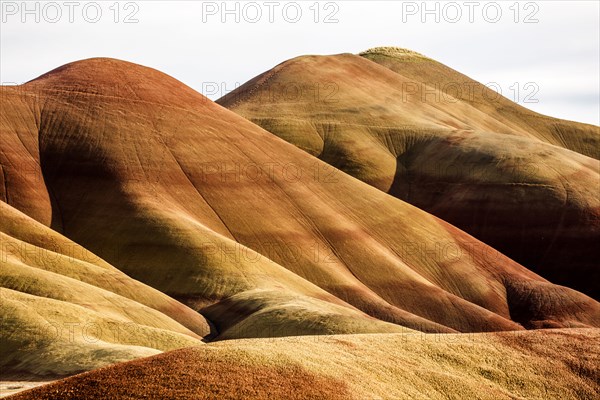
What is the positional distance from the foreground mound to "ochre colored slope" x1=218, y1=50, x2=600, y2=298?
3637 inches

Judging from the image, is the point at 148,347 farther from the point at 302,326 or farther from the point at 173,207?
the point at 173,207

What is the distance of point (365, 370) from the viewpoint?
48219 mm

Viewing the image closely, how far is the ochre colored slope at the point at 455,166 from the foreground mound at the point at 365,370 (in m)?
92.4

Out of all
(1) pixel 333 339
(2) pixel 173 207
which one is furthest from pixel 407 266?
(1) pixel 333 339

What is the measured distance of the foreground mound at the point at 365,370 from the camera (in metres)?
41.3

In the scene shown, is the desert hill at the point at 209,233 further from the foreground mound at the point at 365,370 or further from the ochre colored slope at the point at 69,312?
the foreground mound at the point at 365,370

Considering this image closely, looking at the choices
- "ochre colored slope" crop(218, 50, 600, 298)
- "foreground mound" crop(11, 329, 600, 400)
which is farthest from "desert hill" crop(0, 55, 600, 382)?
"foreground mound" crop(11, 329, 600, 400)

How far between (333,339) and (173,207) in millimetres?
63637

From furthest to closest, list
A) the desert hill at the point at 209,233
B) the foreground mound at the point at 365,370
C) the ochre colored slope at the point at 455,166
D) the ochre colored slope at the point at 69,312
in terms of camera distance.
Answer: the ochre colored slope at the point at 455,166 → the desert hill at the point at 209,233 → the ochre colored slope at the point at 69,312 → the foreground mound at the point at 365,370

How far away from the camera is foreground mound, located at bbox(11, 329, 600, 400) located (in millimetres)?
41281

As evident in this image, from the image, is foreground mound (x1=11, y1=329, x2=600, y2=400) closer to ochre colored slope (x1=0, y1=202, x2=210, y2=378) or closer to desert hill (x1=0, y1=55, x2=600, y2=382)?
ochre colored slope (x1=0, y1=202, x2=210, y2=378)

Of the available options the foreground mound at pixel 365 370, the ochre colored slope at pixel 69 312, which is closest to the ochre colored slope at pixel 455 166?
the ochre colored slope at pixel 69 312

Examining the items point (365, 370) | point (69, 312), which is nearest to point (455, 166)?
point (69, 312)

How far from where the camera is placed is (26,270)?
275 ft
